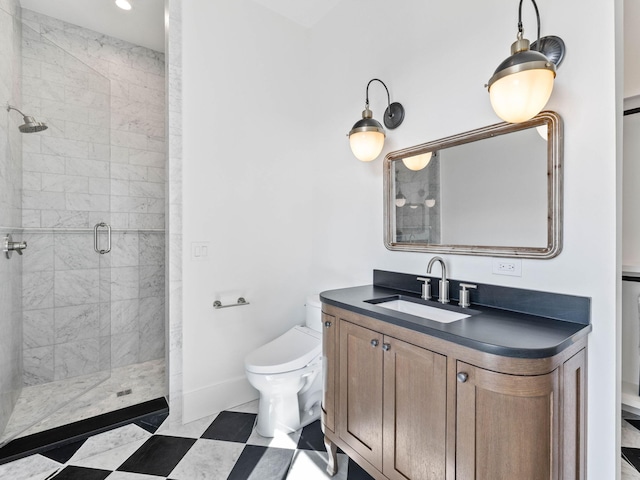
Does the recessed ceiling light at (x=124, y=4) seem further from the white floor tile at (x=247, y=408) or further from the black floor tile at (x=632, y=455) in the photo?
the black floor tile at (x=632, y=455)

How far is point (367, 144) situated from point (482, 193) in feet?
2.23

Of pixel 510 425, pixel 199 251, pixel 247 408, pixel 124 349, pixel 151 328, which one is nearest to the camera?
pixel 510 425

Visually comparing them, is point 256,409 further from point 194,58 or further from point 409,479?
point 194,58

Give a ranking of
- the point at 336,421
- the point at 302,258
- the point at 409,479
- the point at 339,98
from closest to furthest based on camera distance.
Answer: the point at 409,479 < the point at 336,421 < the point at 339,98 < the point at 302,258

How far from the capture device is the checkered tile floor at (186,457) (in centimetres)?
156

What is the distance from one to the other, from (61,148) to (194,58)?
44.5 inches

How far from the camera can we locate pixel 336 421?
1.56m

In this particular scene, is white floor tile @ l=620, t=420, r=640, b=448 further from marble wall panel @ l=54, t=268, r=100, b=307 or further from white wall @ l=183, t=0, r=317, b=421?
marble wall panel @ l=54, t=268, r=100, b=307

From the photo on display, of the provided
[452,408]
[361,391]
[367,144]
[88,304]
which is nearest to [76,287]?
[88,304]

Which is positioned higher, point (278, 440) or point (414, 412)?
point (414, 412)

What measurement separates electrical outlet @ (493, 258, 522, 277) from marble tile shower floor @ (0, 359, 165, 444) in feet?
7.45

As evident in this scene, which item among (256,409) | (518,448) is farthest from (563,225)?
(256,409)

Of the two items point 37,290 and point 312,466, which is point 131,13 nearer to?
point 37,290

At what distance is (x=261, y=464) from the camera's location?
164cm
